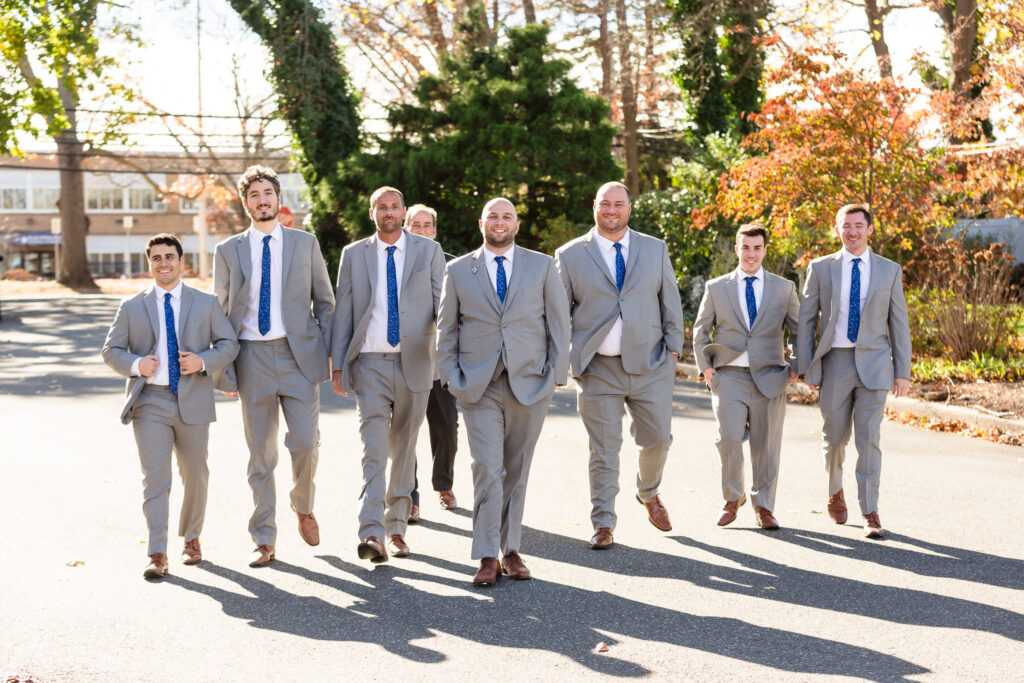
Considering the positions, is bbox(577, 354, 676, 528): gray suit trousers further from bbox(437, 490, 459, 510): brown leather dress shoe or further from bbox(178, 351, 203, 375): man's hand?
bbox(178, 351, 203, 375): man's hand

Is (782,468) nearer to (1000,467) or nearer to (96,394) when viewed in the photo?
(1000,467)

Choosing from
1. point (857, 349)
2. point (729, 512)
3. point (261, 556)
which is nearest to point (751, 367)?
point (857, 349)

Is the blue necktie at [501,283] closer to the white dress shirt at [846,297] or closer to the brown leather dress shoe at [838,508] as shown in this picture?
the white dress shirt at [846,297]

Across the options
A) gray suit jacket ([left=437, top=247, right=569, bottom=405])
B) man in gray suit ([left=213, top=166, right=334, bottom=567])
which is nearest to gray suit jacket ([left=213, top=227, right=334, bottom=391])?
man in gray suit ([left=213, top=166, right=334, bottom=567])

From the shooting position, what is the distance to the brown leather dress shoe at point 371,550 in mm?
6727

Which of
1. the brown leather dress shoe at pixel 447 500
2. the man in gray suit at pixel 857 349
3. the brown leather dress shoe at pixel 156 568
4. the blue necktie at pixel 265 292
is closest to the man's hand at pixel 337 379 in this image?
the blue necktie at pixel 265 292

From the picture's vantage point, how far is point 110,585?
6406mm

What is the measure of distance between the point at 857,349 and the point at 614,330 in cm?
169

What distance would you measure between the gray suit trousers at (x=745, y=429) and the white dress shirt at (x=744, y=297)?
6cm

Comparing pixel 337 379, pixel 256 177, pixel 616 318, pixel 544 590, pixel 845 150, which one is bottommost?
pixel 544 590

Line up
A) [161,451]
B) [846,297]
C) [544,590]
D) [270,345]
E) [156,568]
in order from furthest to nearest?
[846,297] → [270,345] → [161,451] → [156,568] → [544,590]

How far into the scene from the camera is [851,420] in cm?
790

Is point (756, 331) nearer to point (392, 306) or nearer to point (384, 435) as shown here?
point (392, 306)

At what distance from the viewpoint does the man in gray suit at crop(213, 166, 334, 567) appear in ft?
22.8
